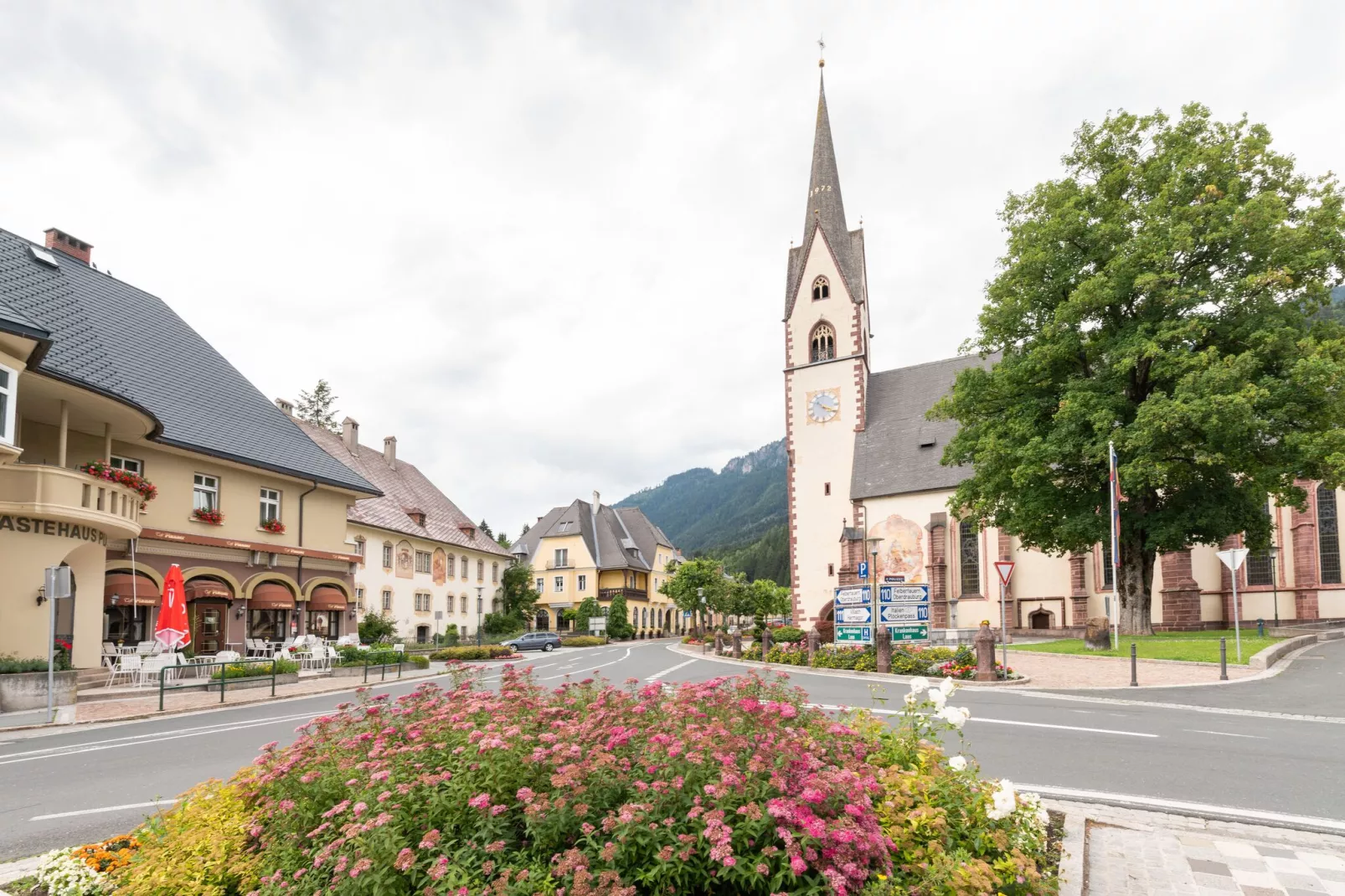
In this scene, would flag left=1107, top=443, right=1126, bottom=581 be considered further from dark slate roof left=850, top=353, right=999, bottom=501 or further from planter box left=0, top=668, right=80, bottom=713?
planter box left=0, top=668, right=80, bottom=713

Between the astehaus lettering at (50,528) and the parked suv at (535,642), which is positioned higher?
the astehaus lettering at (50,528)

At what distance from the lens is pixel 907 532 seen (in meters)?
44.6

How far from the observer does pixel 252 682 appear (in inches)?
822

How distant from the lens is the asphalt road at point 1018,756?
25.1 ft

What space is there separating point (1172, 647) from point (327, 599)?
27.9 m

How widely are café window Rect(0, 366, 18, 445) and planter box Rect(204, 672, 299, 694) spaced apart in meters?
7.03

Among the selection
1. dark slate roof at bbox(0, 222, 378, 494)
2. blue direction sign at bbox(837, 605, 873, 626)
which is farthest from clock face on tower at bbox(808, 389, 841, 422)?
dark slate roof at bbox(0, 222, 378, 494)

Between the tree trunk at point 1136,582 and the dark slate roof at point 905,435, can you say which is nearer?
the tree trunk at point 1136,582

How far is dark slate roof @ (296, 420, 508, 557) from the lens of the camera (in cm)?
4403

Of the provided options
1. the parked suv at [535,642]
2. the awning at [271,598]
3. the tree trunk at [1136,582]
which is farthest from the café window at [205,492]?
the tree trunk at [1136,582]

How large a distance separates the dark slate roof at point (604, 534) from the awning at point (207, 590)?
48340 mm

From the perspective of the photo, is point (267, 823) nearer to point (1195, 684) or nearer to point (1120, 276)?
point (1195, 684)

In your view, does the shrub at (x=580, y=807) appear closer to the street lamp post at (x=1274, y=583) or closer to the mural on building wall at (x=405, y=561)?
the mural on building wall at (x=405, y=561)

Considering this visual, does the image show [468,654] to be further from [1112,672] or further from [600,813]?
[600,813]
